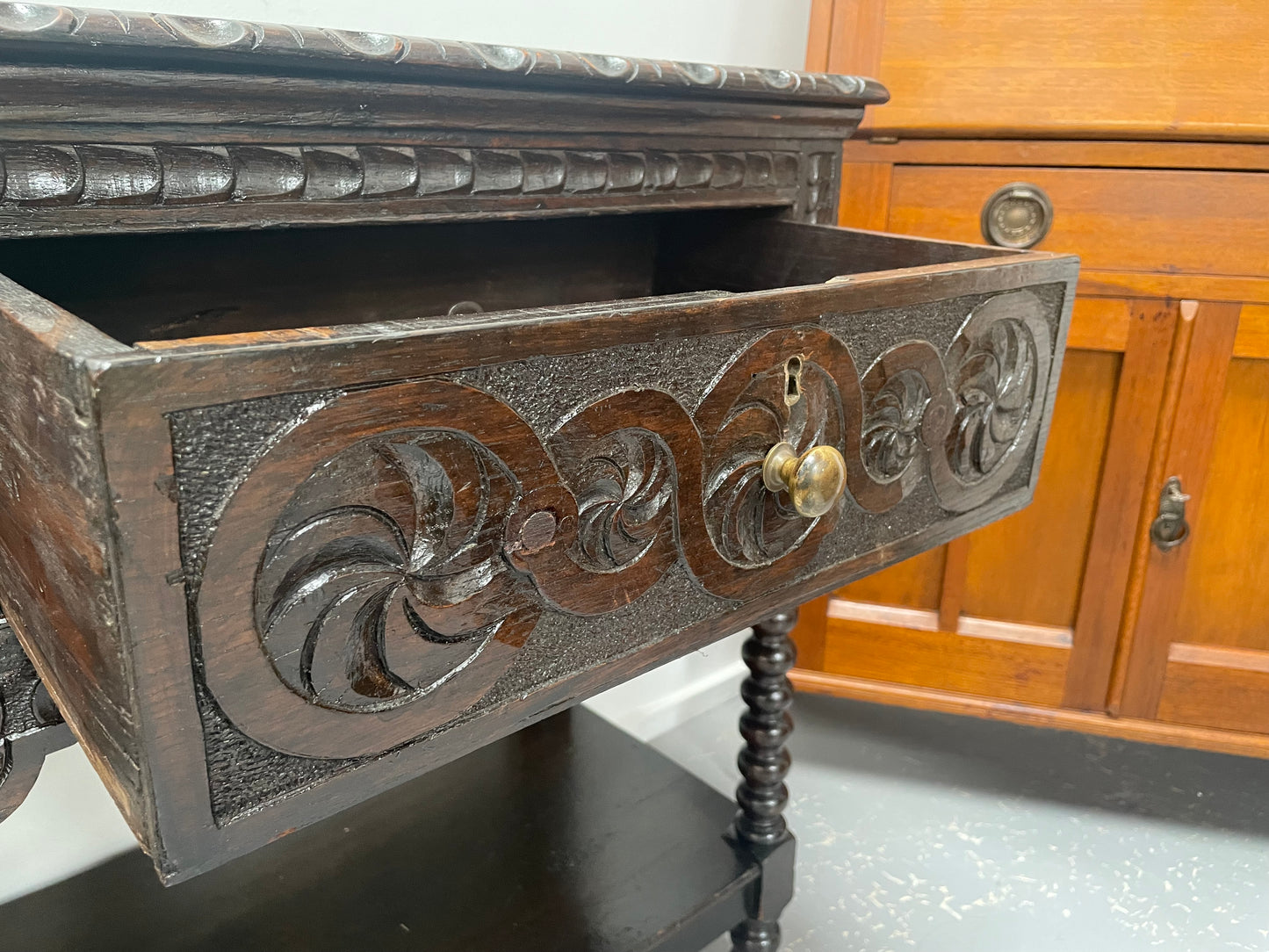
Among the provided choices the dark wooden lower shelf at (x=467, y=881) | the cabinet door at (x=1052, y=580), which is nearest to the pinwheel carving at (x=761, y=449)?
the dark wooden lower shelf at (x=467, y=881)

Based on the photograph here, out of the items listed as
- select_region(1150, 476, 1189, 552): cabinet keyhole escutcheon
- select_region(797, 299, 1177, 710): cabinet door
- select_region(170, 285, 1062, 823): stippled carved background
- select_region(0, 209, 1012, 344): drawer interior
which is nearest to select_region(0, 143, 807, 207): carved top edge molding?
select_region(0, 209, 1012, 344): drawer interior

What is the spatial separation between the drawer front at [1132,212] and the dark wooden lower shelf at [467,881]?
0.62m

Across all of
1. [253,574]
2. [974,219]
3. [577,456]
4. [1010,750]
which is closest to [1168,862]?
[1010,750]

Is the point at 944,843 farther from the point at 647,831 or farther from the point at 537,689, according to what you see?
the point at 537,689

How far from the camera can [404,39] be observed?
19.2 inches

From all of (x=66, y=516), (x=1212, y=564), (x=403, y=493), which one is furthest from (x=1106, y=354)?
(x=66, y=516)

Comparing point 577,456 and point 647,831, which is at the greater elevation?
point 577,456

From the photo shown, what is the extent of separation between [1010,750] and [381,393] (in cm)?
116

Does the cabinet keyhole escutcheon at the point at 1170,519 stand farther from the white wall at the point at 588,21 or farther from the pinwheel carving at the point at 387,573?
the pinwheel carving at the point at 387,573

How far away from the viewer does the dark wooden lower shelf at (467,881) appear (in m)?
0.75

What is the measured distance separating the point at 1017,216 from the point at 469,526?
0.72 m

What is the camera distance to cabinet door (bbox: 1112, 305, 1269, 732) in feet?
2.99

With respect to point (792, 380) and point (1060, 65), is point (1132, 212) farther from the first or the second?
point (792, 380)

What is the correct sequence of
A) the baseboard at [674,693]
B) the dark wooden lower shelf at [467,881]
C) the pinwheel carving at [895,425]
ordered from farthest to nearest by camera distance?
the baseboard at [674,693] < the dark wooden lower shelf at [467,881] < the pinwheel carving at [895,425]
